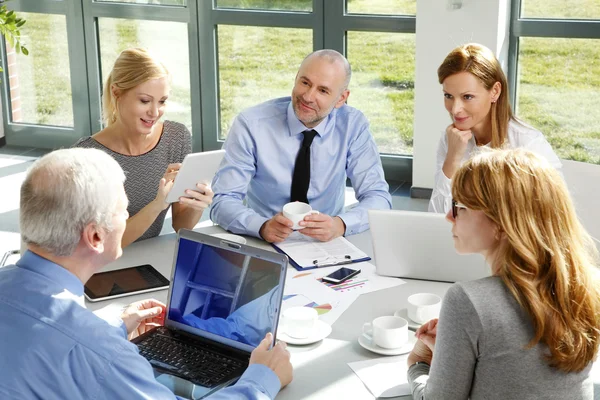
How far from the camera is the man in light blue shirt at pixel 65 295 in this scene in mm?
1659

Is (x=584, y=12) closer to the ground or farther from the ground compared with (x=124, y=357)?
farther from the ground

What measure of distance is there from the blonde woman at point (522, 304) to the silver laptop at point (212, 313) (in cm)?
49

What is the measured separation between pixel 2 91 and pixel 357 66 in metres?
3.14

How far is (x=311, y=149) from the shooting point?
356 cm

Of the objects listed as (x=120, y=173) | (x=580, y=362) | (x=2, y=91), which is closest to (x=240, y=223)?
(x=120, y=173)

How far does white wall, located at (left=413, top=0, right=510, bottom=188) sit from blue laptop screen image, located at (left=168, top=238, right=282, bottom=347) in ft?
11.8

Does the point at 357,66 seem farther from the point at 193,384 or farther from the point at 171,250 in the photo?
the point at 193,384

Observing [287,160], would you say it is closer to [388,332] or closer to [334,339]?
[334,339]

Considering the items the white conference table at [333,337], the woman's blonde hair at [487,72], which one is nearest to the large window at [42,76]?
the white conference table at [333,337]

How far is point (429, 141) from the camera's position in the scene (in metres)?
5.74

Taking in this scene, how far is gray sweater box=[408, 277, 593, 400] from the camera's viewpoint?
1.80m

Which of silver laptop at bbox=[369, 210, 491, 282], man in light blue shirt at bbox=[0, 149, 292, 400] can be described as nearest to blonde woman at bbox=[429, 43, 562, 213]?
silver laptop at bbox=[369, 210, 491, 282]

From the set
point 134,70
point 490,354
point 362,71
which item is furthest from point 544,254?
point 362,71

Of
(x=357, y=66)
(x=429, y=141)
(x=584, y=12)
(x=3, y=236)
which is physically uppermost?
(x=584, y=12)
